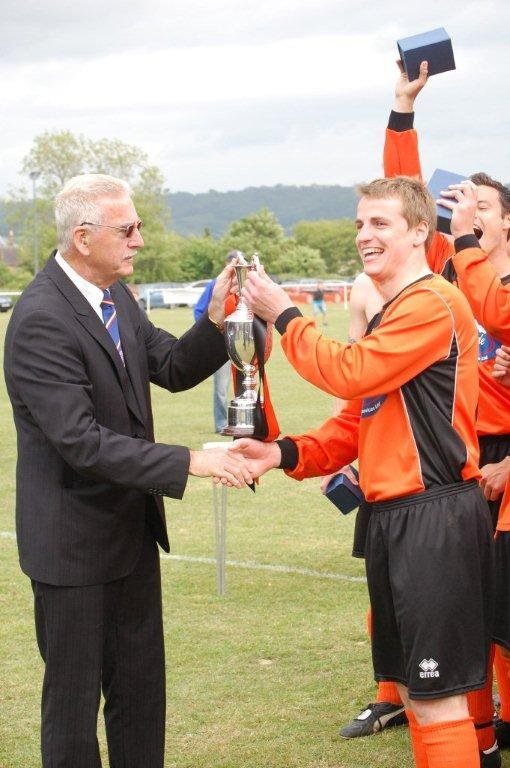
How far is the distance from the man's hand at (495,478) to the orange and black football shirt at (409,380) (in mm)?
893

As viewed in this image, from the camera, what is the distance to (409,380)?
3791mm

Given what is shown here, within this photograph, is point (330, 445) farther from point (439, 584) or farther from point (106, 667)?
point (106, 667)

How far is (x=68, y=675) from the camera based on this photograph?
13.2 ft

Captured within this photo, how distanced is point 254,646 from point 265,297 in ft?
10.5

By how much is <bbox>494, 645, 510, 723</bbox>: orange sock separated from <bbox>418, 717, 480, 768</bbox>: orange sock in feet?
4.18

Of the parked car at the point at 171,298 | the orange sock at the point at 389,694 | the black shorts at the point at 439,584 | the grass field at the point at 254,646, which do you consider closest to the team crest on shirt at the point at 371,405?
the black shorts at the point at 439,584

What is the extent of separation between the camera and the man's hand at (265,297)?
4004mm

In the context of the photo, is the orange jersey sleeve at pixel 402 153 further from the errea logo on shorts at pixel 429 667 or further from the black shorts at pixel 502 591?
the errea logo on shorts at pixel 429 667

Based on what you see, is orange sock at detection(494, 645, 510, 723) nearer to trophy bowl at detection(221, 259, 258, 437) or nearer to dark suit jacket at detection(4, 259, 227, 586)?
trophy bowl at detection(221, 259, 258, 437)

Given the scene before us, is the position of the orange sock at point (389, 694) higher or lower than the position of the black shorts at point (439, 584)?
lower

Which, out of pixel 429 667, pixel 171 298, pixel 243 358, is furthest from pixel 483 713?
pixel 171 298

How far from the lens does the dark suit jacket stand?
3.83m

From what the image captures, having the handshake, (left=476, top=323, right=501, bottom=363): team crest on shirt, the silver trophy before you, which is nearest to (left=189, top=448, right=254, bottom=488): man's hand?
the handshake

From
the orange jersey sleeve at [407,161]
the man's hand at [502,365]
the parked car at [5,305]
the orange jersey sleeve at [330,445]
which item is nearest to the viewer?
the orange jersey sleeve at [330,445]
